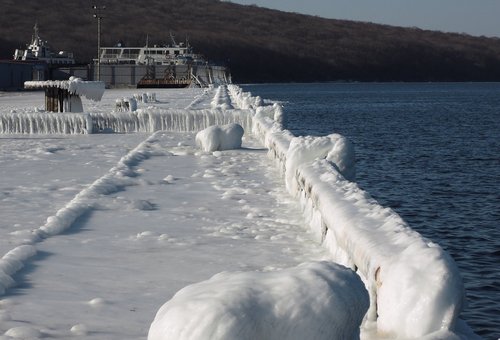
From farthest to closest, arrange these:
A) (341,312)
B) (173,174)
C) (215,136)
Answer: (215,136)
(173,174)
(341,312)

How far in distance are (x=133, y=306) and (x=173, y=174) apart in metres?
9.40

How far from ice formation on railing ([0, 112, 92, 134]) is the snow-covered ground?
955cm

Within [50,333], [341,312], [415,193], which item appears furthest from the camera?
[415,193]

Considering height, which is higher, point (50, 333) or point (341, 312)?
point (341, 312)

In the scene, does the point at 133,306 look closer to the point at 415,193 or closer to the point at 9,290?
the point at 9,290

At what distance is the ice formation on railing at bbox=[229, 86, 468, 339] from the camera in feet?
19.0

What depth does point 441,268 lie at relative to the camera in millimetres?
5938

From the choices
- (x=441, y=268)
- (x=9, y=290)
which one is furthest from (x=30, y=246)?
(x=441, y=268)

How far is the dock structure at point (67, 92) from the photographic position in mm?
33625

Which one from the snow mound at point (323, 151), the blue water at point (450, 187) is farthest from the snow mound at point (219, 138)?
the snow mound at point (323, 151)

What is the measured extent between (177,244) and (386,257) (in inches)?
136

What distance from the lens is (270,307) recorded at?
4.94 m

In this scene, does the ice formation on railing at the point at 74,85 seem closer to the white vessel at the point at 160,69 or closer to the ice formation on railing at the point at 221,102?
the ice formation on railing at the point at 221,102

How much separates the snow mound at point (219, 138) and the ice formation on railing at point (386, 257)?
340 inches
